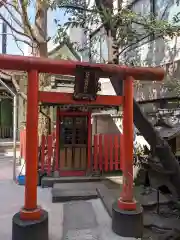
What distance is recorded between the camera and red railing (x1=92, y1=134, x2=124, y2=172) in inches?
365

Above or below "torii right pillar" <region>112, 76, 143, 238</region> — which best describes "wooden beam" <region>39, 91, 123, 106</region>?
above

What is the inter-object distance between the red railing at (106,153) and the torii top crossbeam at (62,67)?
14.8ft

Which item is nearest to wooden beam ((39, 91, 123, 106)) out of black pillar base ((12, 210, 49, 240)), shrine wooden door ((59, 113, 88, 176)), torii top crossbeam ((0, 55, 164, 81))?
torii top crossbeam ((0, 55, 164, 81))

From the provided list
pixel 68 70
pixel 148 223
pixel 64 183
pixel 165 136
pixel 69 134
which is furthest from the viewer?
pixel 69 134

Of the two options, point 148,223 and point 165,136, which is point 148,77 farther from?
point 148,223

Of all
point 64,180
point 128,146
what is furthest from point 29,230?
point 64,180

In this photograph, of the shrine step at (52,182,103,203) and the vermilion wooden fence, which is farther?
the vermilion wooden fence

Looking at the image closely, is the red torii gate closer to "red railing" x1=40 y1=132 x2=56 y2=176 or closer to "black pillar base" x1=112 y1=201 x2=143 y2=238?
"black pillar base" x1=112 y1=201 x2=143 y2=238

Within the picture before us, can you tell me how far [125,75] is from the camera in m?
5.04

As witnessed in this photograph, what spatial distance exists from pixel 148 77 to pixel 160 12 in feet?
15.1

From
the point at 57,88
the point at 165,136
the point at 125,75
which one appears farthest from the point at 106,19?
the point at 57,88

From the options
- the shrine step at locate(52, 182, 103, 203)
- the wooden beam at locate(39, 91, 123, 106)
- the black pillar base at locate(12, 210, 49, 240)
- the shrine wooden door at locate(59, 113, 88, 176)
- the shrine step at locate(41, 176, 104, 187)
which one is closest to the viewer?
the black pillar base at locate(12, 210, 49, 240)

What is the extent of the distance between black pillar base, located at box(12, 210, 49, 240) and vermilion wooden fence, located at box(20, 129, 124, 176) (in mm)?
4441

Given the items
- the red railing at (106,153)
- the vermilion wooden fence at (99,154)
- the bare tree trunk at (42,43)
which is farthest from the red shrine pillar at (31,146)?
the bare tree trunk at (42,43)
